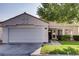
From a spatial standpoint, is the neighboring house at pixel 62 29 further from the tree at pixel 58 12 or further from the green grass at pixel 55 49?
the green grass at pixel 55 49

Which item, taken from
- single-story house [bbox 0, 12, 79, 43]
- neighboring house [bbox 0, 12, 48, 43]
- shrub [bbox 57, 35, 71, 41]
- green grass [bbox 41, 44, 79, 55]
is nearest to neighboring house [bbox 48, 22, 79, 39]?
single-story house [bbox 0, 12, 79, 43]

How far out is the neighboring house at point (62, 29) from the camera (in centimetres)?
1989

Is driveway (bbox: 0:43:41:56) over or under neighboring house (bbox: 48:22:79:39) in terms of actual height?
under

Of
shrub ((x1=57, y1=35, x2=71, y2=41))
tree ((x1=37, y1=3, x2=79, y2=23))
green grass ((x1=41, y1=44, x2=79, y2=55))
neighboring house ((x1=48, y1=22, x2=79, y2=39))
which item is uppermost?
tree ((x1=37, y1=3, x2=79, y2=23))

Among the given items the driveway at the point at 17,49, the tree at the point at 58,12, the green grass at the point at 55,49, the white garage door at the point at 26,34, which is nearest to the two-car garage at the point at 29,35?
the white garage door at the point at 26,34

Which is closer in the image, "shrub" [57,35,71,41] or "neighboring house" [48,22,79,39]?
"neighboring house" [48,22,79,39]

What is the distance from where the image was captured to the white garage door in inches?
787

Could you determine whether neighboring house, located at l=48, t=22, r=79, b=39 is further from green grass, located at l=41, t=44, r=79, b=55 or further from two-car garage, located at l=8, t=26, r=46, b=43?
green grass, located at l=41, t=44, r=79, b=55

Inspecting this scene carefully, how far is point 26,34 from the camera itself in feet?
65.7

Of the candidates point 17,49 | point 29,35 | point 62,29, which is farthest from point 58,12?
point 17,49

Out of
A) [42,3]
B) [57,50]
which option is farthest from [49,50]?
[42,3]

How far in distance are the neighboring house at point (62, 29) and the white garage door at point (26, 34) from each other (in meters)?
0.37

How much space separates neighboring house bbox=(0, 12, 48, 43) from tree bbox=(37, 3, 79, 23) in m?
0.28

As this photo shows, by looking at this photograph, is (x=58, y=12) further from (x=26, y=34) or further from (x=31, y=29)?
(x=26, y=34)
